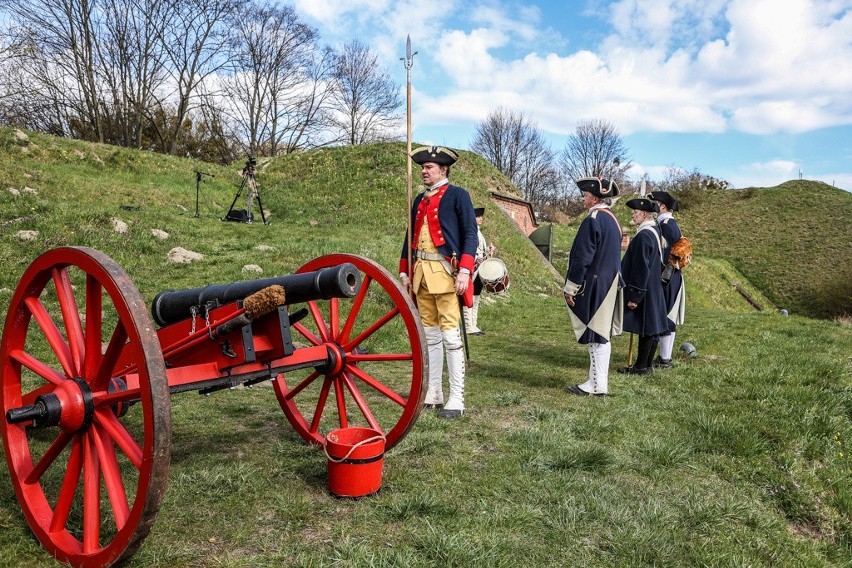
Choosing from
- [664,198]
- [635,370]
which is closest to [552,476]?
[635,370]

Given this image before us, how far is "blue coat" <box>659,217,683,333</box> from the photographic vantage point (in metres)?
7.35

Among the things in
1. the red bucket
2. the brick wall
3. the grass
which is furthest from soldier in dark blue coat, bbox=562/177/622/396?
the brick wall

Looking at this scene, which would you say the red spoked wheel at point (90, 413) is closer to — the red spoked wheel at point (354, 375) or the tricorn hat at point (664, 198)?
the red spoked wheel at point (354, 375)

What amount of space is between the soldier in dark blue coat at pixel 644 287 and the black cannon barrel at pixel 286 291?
434cm

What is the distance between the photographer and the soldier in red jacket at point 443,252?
4773mm

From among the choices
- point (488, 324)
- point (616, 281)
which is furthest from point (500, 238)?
point (616, 281)

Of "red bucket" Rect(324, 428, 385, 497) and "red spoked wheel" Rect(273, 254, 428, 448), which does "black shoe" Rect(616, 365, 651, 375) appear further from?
"red bucket" Rect(324, 428, 385, 497)

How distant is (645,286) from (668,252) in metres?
1.08

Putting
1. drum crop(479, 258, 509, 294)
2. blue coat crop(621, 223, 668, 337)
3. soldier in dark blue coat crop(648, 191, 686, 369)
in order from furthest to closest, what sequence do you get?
drum crop(479, 258, 509, 294) → soldier in dark blue coat crop(648, 191, 686, 369) → blue coat crop(621, 223, 668, 337)

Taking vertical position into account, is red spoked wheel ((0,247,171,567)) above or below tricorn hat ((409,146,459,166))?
below

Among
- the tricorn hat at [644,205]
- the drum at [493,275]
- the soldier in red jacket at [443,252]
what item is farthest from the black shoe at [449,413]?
the drum at [493,275]

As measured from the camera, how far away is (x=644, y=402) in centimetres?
523

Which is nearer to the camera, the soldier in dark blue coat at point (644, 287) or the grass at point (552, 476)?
the grass at point (552, 476)

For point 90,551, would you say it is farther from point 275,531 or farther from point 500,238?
point 500,238
